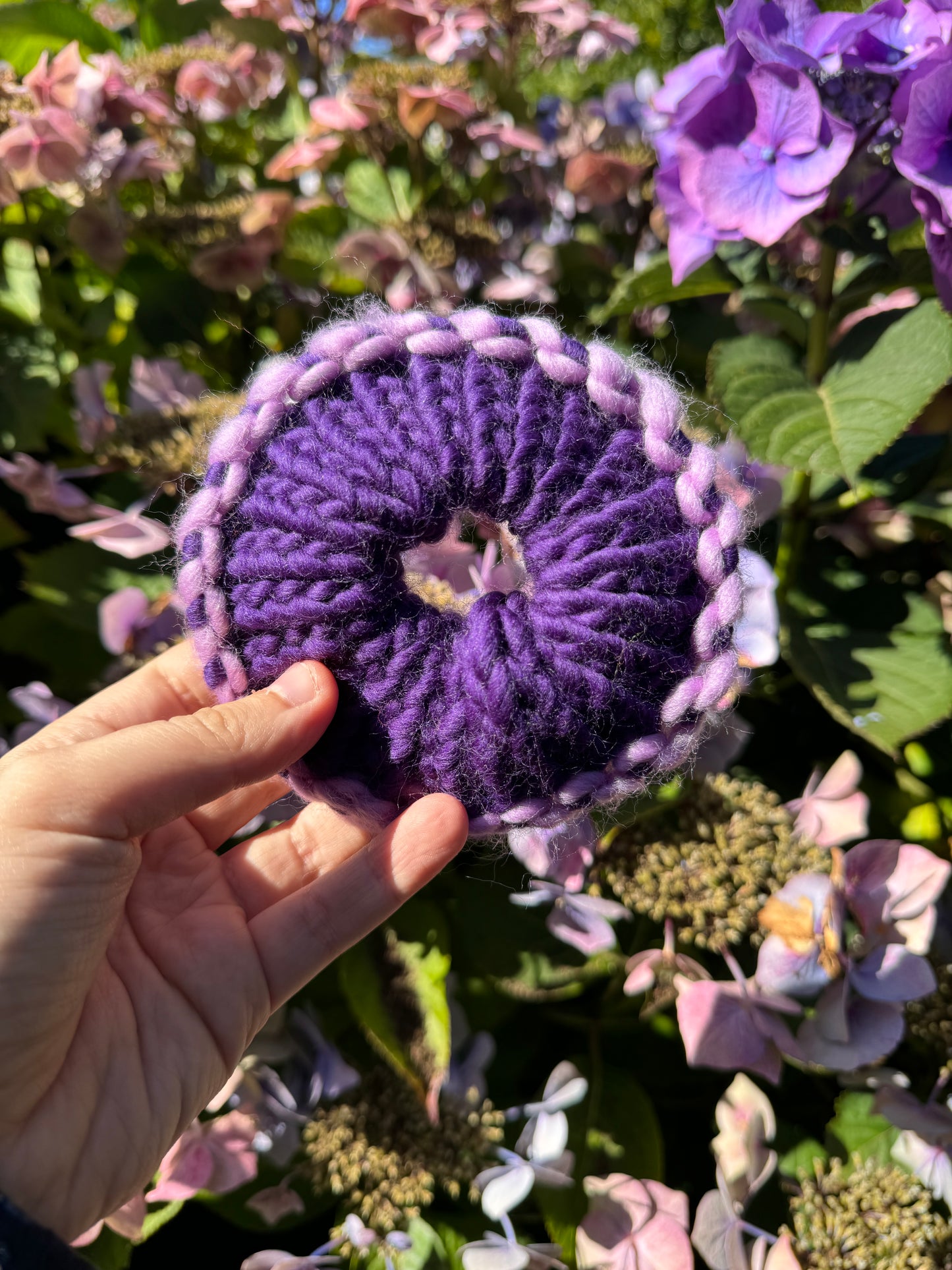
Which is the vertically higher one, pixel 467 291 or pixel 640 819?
pixel 467 291

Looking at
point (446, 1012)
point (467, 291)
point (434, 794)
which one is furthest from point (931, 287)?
point (446, 1012)

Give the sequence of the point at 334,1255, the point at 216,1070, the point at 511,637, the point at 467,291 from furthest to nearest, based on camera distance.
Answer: the point at 467,291, the point at 334,1255, the point at 216,1070, the point at 511,637

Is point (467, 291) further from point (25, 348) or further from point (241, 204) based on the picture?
point (25, 348)

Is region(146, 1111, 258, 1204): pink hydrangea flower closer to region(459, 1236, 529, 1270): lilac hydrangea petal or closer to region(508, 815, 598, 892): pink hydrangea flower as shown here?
region(459, 1236, 529, 1270): lilac hydrangea petal

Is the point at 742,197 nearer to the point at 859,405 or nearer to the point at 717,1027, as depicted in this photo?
the point at 859,405

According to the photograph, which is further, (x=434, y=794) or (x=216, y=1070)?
(x=216, y=1070)
